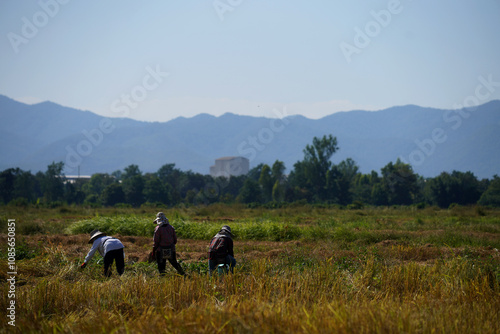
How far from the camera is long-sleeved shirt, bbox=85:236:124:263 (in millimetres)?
9905

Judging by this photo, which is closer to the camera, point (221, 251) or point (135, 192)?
point (221, 251)

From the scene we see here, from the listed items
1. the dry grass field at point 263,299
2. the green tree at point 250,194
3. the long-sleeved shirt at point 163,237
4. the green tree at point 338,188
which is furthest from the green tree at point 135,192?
the long-sleeved shirt at point 163,237

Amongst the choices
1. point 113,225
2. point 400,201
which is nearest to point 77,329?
point 113,225

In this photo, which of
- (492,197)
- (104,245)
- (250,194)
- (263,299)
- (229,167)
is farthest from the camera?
(229,167)

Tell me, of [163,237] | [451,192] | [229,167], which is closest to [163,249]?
[163,237]

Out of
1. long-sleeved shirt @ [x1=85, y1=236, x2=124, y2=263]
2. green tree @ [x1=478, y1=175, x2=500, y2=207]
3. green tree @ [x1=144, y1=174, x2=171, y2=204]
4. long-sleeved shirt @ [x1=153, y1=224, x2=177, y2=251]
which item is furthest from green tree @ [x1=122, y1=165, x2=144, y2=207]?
long-sleeved shirt @ [x1=153, y1=224, x2=177, y2=251]

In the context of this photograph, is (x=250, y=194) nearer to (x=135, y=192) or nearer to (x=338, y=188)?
(x=338, y=188)

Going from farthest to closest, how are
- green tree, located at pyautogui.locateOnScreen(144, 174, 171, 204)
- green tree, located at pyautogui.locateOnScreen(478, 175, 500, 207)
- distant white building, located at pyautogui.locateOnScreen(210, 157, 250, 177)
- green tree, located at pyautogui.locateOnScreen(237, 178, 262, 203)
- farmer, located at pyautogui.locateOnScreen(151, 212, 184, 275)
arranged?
distant white building, located at pyautogui.locateOnScreen(210, 157, 250, 177) < green tree, located at pyautogui.locateOnScreen(237, 178, 262, 203) < green tree, located at pyautogui.locateOnScreen(144, 174, 171, 204) < green tree, located at pyautogui.locateOnScreen(478, 175, 500, 207) < farmer, located at pyautogui.locateOnScreen(151, 212, 184, 275)

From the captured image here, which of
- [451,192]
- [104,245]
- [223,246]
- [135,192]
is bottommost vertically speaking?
[451,192]

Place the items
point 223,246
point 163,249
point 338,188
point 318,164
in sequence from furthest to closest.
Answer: point 318,164, point 338,188, point 163,249, point 223,246

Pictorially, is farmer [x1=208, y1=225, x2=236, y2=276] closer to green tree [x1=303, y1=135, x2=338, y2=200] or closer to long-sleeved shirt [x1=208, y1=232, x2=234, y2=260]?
long-sleeved shirt [x1=208, y1=232, x2=234, y2=260]

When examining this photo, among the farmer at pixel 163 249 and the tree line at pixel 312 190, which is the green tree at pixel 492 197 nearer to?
the tree line at pixel 312 190

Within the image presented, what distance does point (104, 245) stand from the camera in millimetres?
10078

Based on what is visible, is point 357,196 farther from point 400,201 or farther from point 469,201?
point 469,201
